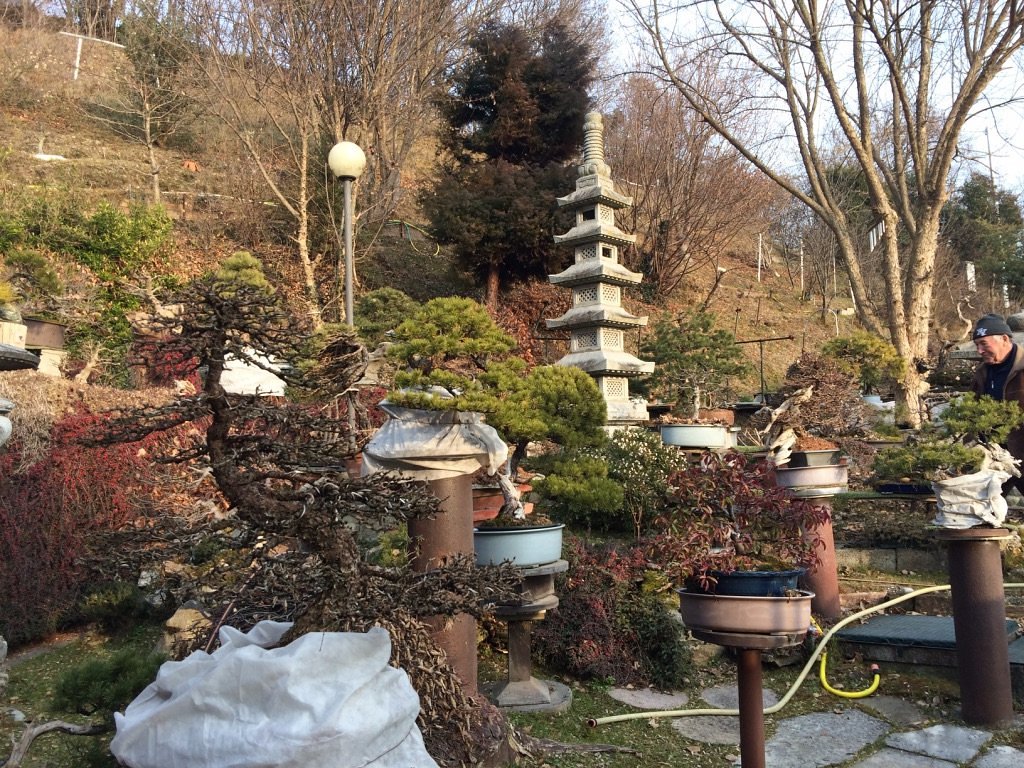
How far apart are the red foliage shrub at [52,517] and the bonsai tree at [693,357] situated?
7007 mm

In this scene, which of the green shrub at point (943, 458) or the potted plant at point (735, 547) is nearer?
the potted plant at point (735, 547)

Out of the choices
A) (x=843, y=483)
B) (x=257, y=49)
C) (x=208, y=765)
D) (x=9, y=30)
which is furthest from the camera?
(x=9, y=30)

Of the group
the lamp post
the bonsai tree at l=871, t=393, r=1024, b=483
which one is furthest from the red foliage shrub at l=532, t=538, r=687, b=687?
the lamp post

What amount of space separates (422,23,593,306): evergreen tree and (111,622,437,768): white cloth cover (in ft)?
38.3

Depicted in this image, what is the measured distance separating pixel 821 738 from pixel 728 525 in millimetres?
1662

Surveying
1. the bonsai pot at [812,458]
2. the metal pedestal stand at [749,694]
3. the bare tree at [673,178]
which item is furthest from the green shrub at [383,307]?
the bare tree at [673,178]

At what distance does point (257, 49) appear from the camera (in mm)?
10961

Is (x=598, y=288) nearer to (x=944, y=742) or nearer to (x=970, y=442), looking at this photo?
(x=970, y=442)

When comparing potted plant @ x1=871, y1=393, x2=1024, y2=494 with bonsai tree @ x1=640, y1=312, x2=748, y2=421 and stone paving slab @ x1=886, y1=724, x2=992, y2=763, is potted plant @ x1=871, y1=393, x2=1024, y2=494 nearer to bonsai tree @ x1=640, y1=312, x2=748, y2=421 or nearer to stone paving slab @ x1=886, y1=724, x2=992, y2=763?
stone paving slab @ x1=886, y1=724, x2=992, y2=763

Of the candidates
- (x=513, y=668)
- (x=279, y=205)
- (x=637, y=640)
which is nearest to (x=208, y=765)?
(x=513, y=668)

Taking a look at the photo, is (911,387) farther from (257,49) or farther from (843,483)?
(257,49)

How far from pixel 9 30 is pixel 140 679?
77.6 feet

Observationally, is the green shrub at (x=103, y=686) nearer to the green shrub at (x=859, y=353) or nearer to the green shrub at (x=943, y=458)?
the green shrub at (x=943, y=458)

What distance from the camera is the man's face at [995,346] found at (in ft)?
13.3
